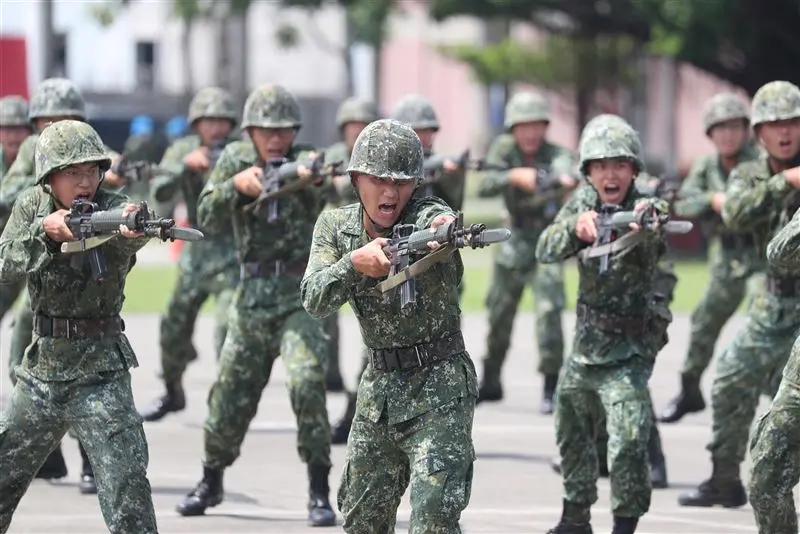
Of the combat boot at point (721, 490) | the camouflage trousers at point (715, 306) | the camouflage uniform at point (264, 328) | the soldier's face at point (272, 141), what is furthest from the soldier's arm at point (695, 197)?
the soldier's face at point (272, 141)

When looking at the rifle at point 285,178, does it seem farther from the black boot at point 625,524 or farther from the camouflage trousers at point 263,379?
the black boot at point 625,524

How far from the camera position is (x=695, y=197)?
1391 centimetres

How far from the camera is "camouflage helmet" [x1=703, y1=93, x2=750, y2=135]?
546 inches

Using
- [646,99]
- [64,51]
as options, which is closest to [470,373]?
[646,99]

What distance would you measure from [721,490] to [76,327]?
4.11 m

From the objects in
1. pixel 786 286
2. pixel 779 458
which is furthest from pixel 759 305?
pixel 779 458

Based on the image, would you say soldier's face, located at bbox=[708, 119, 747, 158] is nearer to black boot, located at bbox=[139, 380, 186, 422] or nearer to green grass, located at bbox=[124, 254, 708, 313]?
black boot, located at bbox=[139, 380, 186, 422]

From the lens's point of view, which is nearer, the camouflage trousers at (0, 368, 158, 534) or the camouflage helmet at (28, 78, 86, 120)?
the camouflage trousers at (0, 368, 158, 534)

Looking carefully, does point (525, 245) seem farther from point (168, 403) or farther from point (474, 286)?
point (474, 286)

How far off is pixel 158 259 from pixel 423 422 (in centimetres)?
2370

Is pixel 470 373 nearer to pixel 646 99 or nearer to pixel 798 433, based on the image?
pixel 798 433

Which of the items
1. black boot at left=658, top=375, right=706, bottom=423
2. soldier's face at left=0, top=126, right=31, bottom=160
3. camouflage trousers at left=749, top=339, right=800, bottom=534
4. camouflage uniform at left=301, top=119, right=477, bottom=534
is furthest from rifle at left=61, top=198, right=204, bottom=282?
black boot at left=658, top=375, right=706, bottom=423

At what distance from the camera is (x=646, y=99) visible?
53812mm

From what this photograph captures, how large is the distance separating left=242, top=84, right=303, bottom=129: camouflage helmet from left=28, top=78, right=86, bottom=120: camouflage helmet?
1491 mm
